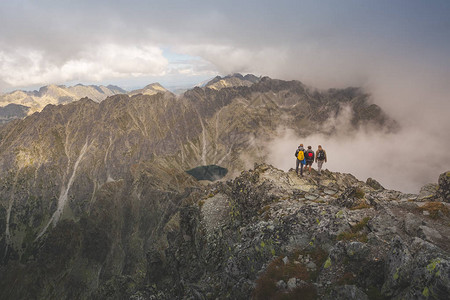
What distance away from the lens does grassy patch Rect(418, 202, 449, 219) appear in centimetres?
1932

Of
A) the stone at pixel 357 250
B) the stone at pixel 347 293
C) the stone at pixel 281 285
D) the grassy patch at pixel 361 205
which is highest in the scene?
the grassy patch at pixel 361 205

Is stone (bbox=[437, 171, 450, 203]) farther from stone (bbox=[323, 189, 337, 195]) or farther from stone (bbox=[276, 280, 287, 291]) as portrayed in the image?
stone (bbox=[276, 280, 287, 291])

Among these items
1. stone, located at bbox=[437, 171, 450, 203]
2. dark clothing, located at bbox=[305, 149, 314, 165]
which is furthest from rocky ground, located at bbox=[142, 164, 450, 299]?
dark clothing, located at bbox=[305, 149, 314, 165]

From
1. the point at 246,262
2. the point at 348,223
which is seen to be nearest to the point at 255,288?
the point at 246,262

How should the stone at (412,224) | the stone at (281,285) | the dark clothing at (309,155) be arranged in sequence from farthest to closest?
the dark clothing at (309,155) → the stone at (412,224) → the stone at (281,285)

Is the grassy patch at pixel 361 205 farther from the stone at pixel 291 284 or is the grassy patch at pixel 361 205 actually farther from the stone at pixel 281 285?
the stone at pixel 281 285

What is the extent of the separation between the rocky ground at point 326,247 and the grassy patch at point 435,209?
7 cm

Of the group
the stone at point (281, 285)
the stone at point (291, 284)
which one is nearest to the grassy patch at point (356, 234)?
the stone at point (291, 284)

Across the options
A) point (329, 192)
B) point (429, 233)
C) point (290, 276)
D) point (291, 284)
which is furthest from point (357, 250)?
point (329, 192)

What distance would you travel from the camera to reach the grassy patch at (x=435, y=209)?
19322 mm

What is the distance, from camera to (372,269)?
50.9 feet

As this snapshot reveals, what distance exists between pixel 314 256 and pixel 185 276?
27.1 m

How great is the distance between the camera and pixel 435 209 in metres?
19.8

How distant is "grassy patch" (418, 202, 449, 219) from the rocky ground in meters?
0.07
